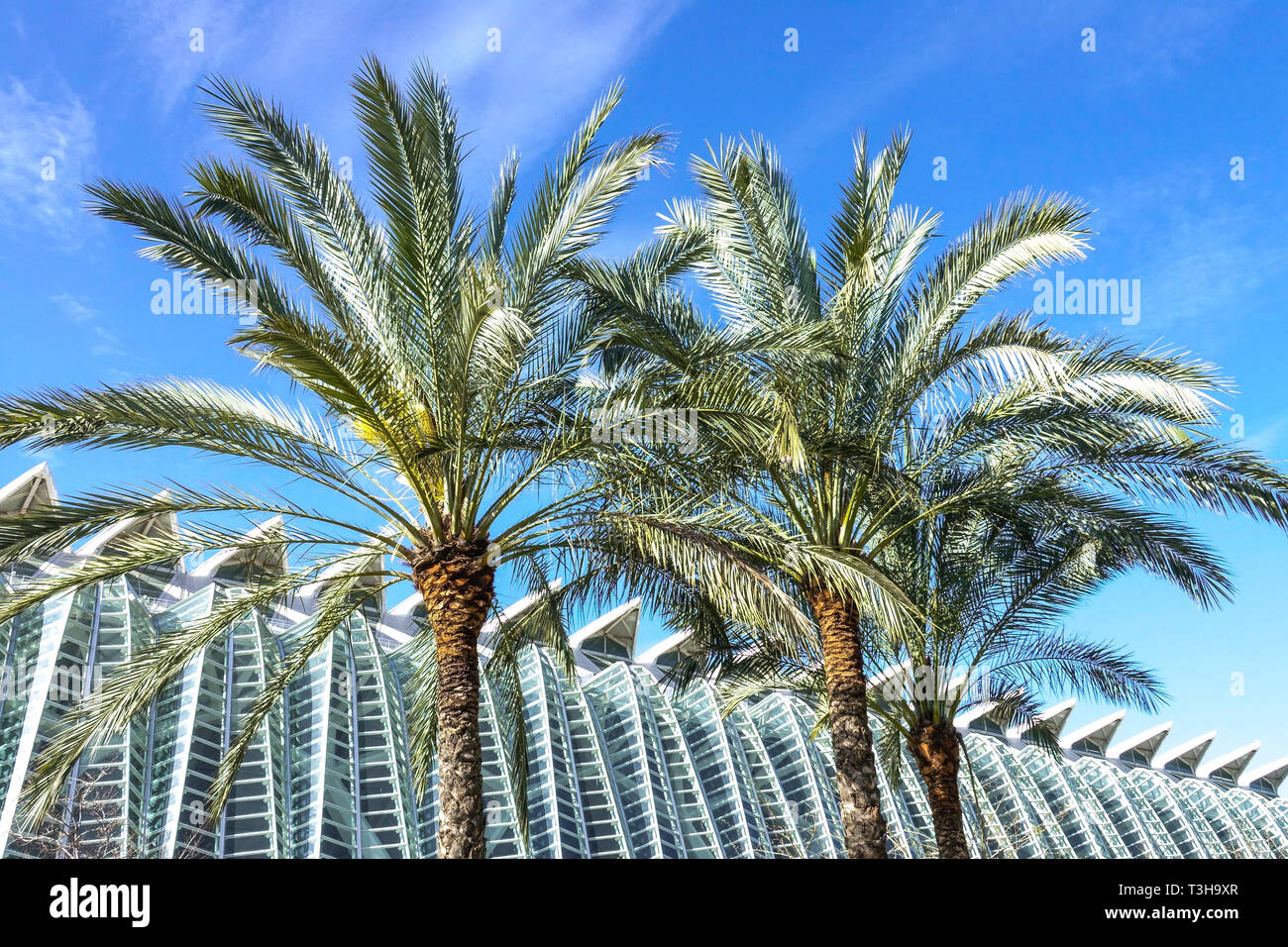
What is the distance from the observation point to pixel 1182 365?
30.2ft

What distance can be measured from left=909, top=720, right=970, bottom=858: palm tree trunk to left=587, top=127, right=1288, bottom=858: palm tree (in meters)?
2.59

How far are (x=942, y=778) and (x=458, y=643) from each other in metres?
7.12

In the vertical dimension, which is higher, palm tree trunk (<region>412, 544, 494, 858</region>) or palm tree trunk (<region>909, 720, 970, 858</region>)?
palm tree trunk (<region>412, 544, 494, 858</region>)

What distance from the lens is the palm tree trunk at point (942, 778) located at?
12.8 meters

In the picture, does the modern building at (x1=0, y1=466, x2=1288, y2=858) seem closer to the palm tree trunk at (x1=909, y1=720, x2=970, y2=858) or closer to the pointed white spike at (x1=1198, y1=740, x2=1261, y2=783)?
the palm tree trunk at (x1=909, y1=720, x2=970, y2=858)

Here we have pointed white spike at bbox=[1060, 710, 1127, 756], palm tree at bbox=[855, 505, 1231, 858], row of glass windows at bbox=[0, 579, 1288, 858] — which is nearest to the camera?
palm tree at bbox=[855, 505, 1231, 858]

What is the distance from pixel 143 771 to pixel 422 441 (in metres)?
12.0

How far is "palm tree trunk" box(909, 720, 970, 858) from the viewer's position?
12.8 m

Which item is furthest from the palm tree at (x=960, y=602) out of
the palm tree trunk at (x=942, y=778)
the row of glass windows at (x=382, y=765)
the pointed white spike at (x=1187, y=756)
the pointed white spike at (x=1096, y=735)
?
the pointed white spike at (x=1187, y=756)

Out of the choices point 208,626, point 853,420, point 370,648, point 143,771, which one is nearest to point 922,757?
point 853,420

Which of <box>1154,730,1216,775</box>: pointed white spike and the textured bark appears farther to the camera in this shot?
<box>1154,730,1216,775</box>: pointed white spike

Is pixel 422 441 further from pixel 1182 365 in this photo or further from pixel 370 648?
pixel 370 648

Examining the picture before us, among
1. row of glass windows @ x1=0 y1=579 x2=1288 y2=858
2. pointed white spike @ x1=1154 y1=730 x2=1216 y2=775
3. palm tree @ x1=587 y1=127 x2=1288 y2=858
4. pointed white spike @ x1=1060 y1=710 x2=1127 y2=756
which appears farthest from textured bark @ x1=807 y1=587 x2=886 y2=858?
pointed white spike @ x1=1154 y1=730 x2=1216 y2=775

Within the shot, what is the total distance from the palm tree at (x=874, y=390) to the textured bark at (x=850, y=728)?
0.02m
